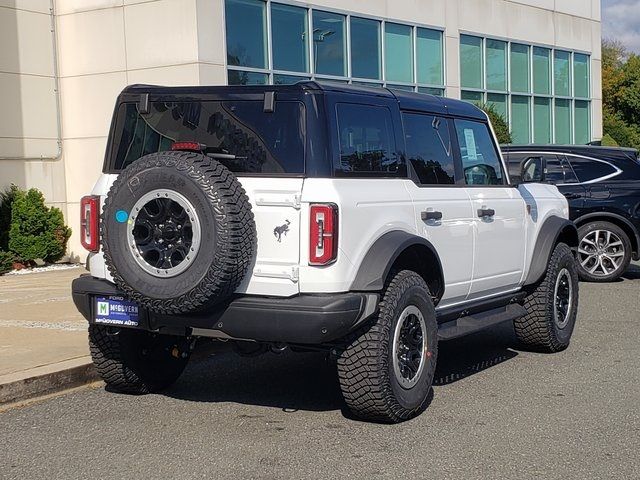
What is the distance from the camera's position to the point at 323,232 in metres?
5.36

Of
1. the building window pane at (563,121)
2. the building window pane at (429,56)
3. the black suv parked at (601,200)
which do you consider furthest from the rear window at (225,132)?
the building window pane at (563,121)

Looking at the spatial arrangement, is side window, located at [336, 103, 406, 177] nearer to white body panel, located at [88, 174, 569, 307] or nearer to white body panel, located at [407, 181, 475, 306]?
white body panel, located at [88, 174, 569, 307]

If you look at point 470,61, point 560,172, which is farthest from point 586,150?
point 470,61

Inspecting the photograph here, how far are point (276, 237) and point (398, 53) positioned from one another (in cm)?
1431

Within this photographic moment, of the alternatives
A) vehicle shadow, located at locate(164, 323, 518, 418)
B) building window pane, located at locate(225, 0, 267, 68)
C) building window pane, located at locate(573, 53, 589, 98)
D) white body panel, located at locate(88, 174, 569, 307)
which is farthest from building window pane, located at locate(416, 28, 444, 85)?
white body panel, located at locate(88, 174, 569, 307)

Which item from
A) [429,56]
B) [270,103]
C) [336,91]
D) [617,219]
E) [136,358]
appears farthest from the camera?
[429,56]

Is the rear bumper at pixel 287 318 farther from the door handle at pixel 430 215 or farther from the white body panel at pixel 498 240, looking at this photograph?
the white body panel at pixel 498 240

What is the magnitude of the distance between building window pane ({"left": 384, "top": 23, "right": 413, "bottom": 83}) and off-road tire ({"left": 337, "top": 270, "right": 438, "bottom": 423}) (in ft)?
44.5

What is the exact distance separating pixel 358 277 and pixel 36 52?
1175cm

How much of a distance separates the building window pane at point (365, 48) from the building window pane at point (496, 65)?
451 centimetres

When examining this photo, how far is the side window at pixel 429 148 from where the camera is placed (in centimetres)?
646

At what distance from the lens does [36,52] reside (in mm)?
15570

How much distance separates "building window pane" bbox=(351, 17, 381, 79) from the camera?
17922mm

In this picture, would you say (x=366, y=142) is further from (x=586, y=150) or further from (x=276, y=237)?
(x=586, y=150)
